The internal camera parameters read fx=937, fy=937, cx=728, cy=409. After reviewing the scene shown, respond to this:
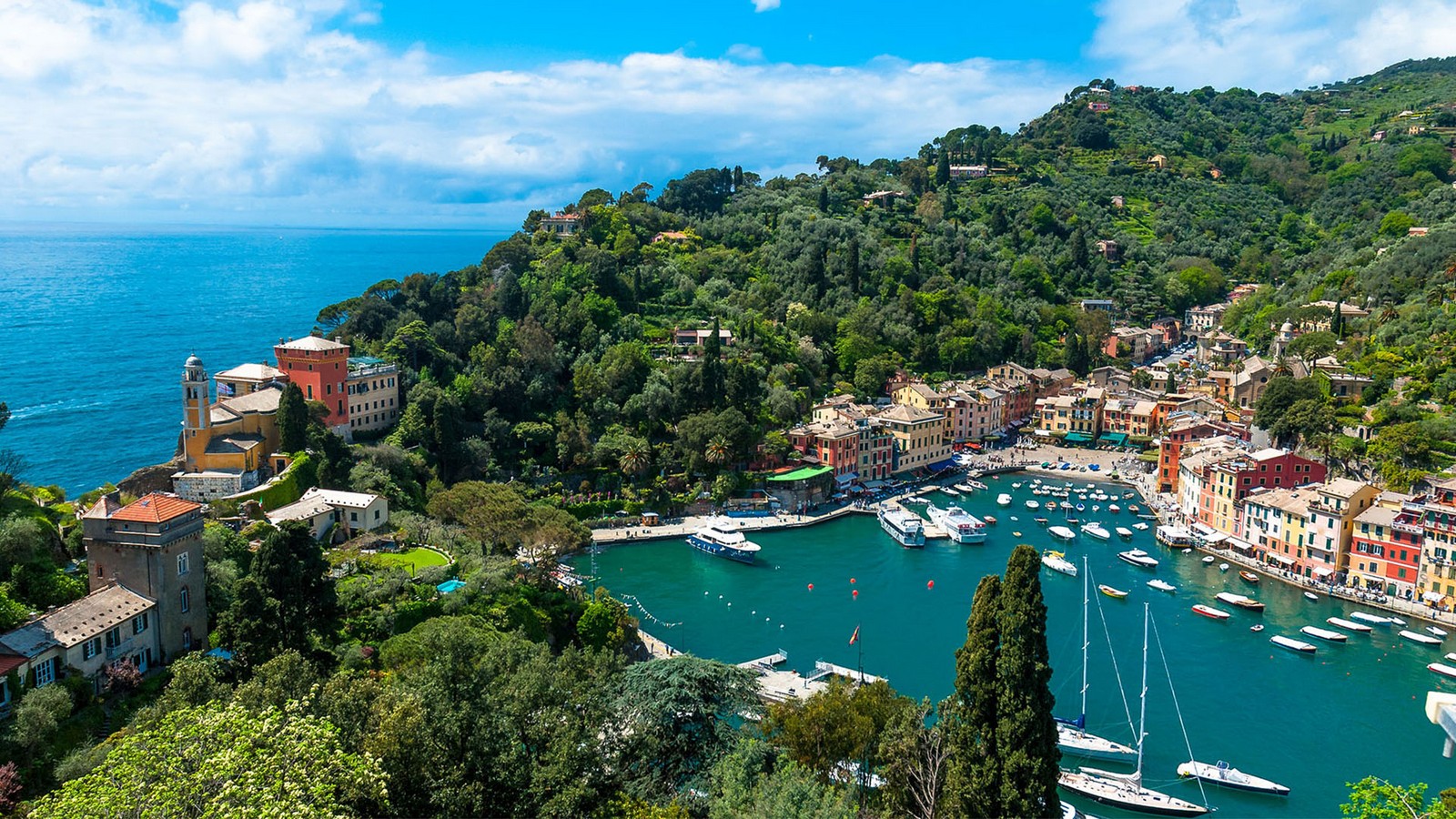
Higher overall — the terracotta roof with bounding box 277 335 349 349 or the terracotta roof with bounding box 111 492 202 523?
the terracotta roof with bounding box 277 335 349 349

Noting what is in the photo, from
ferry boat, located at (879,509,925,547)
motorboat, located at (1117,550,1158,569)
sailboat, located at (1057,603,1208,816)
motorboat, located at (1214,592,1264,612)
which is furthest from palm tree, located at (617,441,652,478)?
sailboat, located at (1057,603,1208,816)

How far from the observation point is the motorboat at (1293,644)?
31.6 m

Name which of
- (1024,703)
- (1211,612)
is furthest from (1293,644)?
(1024,703)

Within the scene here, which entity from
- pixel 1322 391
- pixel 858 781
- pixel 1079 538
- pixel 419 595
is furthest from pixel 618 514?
pixel 1322 391

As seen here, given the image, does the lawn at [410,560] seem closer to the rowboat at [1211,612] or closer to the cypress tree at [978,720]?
the cypress tree at [978,720]

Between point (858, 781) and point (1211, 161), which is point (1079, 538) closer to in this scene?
point (858, 781)

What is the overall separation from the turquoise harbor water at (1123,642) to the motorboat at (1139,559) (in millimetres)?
372

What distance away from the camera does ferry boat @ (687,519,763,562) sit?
3997 cm

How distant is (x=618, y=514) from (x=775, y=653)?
590 inches

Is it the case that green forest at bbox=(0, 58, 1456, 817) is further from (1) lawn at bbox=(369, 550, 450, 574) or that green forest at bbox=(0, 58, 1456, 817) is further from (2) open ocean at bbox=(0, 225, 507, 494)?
(2) open ocean at bbox=(0, 225, 507, 494)

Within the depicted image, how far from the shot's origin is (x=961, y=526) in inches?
1684

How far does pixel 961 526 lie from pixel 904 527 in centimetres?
275

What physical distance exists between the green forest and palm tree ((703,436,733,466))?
0.20m

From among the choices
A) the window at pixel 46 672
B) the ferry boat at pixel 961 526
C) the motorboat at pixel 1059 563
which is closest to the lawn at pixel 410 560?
the window at pixel 46 672
